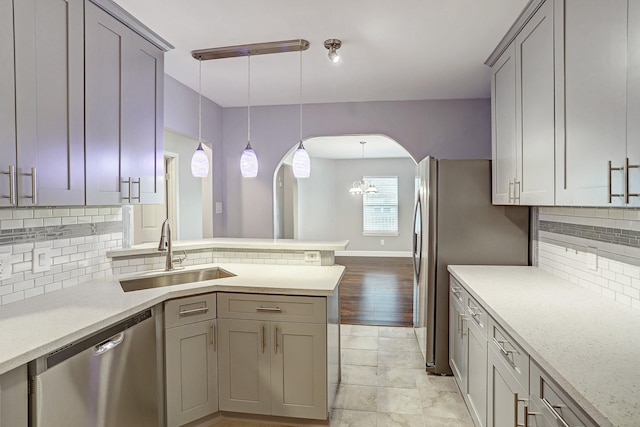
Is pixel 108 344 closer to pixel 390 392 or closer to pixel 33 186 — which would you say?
pixel 33 186

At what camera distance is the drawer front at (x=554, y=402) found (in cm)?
103

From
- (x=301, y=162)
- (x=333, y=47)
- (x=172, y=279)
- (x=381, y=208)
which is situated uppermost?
(x=333, y=47)

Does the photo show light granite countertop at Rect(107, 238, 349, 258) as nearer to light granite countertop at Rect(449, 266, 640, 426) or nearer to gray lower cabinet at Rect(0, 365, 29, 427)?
light granite countertop at Rect(449, 266, 640, 426)

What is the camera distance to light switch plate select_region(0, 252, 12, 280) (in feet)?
5.67

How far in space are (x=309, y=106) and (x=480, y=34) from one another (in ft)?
6.73

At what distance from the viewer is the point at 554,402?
46.4 inches

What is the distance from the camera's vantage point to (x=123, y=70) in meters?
2.05

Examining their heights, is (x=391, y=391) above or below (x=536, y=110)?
below

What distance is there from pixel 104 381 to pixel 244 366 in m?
0.81

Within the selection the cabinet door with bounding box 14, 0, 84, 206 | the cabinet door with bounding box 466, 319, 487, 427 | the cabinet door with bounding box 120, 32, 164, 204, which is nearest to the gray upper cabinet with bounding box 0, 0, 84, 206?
the cabinet door with bounding box 14, 0, 84, 206

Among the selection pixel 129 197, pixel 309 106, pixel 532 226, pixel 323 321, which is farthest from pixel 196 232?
pixel 532 226

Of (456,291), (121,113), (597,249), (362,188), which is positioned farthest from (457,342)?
(362,188)

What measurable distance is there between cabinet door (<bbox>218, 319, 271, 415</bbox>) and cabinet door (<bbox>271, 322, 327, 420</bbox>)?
0.20 feet

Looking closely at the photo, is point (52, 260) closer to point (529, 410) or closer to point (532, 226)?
point (529, 410)
